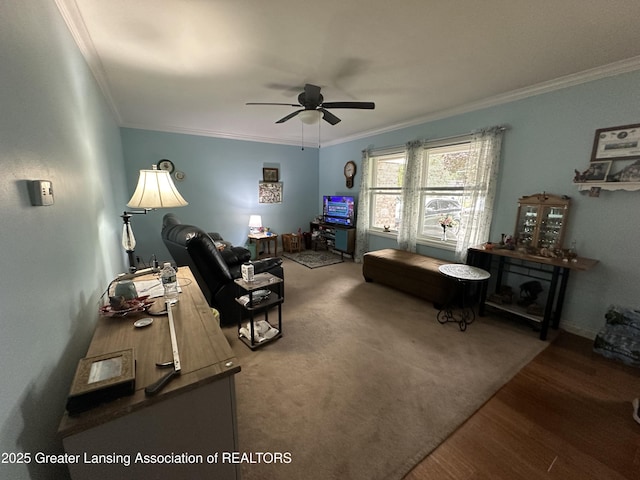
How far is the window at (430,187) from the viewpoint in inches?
142

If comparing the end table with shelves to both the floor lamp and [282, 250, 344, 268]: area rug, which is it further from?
[282, 250, 344, 268]: area rug

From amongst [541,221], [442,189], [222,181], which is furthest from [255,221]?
[541,221]

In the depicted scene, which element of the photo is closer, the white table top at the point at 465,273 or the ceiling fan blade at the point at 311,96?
the ceiling fan blade at the point at 311,96

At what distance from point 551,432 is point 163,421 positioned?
2.14 metres

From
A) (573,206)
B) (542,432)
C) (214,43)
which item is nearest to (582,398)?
(542,432)

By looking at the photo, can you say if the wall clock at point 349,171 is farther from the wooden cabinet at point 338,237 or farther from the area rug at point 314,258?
the area rug at point 314,258

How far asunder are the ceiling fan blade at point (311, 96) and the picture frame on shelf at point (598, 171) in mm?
2699

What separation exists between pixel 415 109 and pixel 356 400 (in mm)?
3503

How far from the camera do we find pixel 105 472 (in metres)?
0.77

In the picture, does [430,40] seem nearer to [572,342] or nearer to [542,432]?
[542,432]

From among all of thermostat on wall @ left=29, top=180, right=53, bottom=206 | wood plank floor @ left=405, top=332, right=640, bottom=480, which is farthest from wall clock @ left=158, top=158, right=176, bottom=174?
wood plank floor @ left=405, top=332, right=640, bottom=480

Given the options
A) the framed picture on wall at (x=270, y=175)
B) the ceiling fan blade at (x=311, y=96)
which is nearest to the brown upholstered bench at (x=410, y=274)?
the ceiling fan blade at (x=311, y=96)

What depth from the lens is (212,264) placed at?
2.51 meters

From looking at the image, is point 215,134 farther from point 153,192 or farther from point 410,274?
point 410,274
